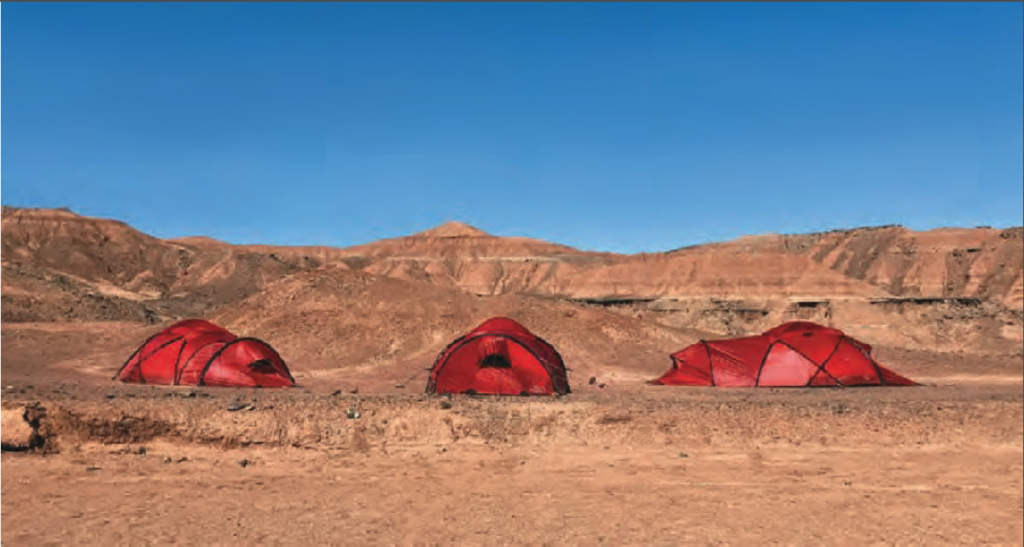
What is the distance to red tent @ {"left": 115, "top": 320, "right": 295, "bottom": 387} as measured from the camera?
74.4 feet

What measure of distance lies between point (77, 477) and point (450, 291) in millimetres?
24450

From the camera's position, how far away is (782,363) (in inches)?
992

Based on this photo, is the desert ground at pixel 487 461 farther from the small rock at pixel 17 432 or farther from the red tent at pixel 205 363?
the red tent at pixel 205 363

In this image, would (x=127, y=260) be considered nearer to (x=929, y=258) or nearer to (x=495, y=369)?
(x=495, y=369)

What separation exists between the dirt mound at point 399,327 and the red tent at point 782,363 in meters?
2.46

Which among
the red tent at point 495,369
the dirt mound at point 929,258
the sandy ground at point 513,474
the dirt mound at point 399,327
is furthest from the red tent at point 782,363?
the dirt mound at point 929,258

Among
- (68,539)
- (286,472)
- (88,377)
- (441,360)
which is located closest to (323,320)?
(88,377)

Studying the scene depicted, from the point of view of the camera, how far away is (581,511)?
36.2 feet

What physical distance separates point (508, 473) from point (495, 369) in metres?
7.81

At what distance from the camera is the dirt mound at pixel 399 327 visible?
29.2 meters

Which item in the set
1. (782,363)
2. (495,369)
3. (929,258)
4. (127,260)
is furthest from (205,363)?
(929,258)

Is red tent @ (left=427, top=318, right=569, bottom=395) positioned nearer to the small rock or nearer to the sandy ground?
the sandy ground

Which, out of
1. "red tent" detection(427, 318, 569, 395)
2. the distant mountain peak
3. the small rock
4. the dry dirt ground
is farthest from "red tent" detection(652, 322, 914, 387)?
the distant mountain peak

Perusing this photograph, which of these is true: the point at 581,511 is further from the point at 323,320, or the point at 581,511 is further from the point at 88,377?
the point at 323,320
